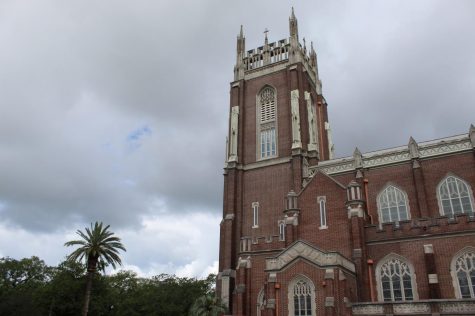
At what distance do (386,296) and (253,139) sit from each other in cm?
2334

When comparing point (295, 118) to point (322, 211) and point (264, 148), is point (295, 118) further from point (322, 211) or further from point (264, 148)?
point (322, 211)

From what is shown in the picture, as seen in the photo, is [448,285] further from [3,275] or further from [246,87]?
[3,275]

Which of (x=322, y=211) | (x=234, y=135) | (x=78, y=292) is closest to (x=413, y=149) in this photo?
(x=322, y=211)

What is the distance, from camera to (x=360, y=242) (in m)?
30.7

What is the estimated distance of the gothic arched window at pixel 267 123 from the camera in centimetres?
4603

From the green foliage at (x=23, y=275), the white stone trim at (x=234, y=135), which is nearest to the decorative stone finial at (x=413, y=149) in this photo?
the white stone trim at (x=234, y=135)

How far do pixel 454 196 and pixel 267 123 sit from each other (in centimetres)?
2091

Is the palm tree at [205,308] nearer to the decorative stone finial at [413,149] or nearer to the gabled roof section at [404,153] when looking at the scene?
the gabled roof section at [404,153]

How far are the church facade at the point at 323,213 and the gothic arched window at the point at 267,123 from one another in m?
0.13

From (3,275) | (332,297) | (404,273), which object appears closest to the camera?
(332,297)

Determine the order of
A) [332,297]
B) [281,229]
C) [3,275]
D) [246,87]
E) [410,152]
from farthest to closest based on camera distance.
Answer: [3,275], [246,87], [281,229], [410,152], [332,297]

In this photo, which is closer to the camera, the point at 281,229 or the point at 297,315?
the point at 297,315

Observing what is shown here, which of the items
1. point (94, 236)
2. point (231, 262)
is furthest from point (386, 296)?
point (94, 236)

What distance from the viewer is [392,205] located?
36438 mm
